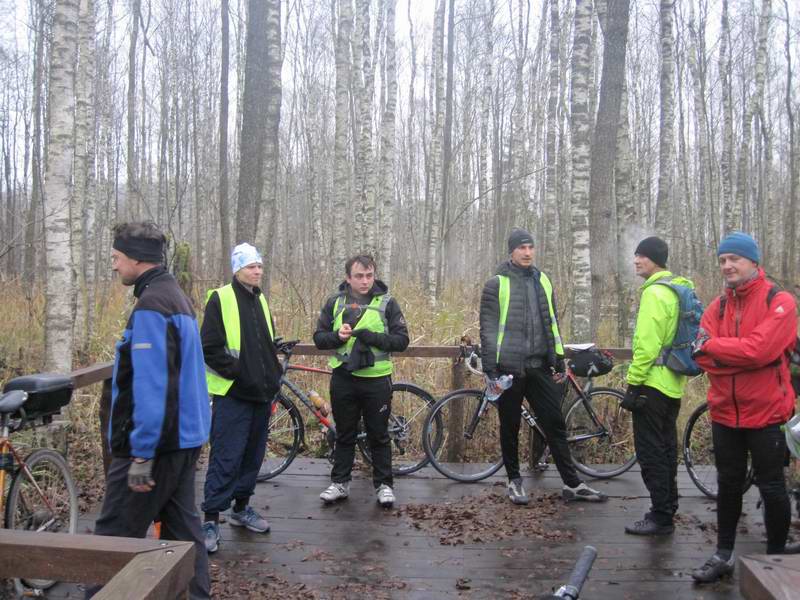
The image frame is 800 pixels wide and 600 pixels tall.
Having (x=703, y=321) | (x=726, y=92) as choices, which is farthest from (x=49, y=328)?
(x=726, y=92)

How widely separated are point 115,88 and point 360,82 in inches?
657

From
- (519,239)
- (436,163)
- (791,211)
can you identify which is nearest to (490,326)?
(519,239)

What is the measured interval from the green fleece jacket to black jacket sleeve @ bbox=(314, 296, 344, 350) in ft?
7.30

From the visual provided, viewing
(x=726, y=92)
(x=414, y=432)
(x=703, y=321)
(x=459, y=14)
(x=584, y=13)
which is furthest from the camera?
(x=459, y=14)

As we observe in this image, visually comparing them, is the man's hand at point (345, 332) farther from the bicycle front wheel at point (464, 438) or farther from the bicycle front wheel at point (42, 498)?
the bicycle front wheel at point (42, 498)

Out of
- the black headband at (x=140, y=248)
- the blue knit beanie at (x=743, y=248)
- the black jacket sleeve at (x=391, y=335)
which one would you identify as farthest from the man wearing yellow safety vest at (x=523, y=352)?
the black headband at (x=140, y=248)

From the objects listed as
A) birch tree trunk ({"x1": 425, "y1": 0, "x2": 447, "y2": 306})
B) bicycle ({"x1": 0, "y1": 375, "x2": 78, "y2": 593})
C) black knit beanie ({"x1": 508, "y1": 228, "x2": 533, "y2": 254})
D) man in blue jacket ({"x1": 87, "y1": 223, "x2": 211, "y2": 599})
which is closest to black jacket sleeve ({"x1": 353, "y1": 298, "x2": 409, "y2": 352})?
black knit beanie ({"x1": 508, "y1": 228, "x2": 533, "y2": 254})

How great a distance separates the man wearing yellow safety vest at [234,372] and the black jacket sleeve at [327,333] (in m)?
0.60

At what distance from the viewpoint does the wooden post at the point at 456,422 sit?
632cm

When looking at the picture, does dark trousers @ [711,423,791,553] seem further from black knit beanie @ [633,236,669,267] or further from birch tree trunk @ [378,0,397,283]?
birch tree trunk @ [378,0,397,283]

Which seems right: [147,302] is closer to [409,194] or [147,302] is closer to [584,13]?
[584,13]

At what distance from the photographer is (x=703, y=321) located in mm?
4211

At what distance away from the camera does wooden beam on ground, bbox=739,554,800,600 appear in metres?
1.84

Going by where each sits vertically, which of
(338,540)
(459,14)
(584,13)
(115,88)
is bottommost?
(338,540)
